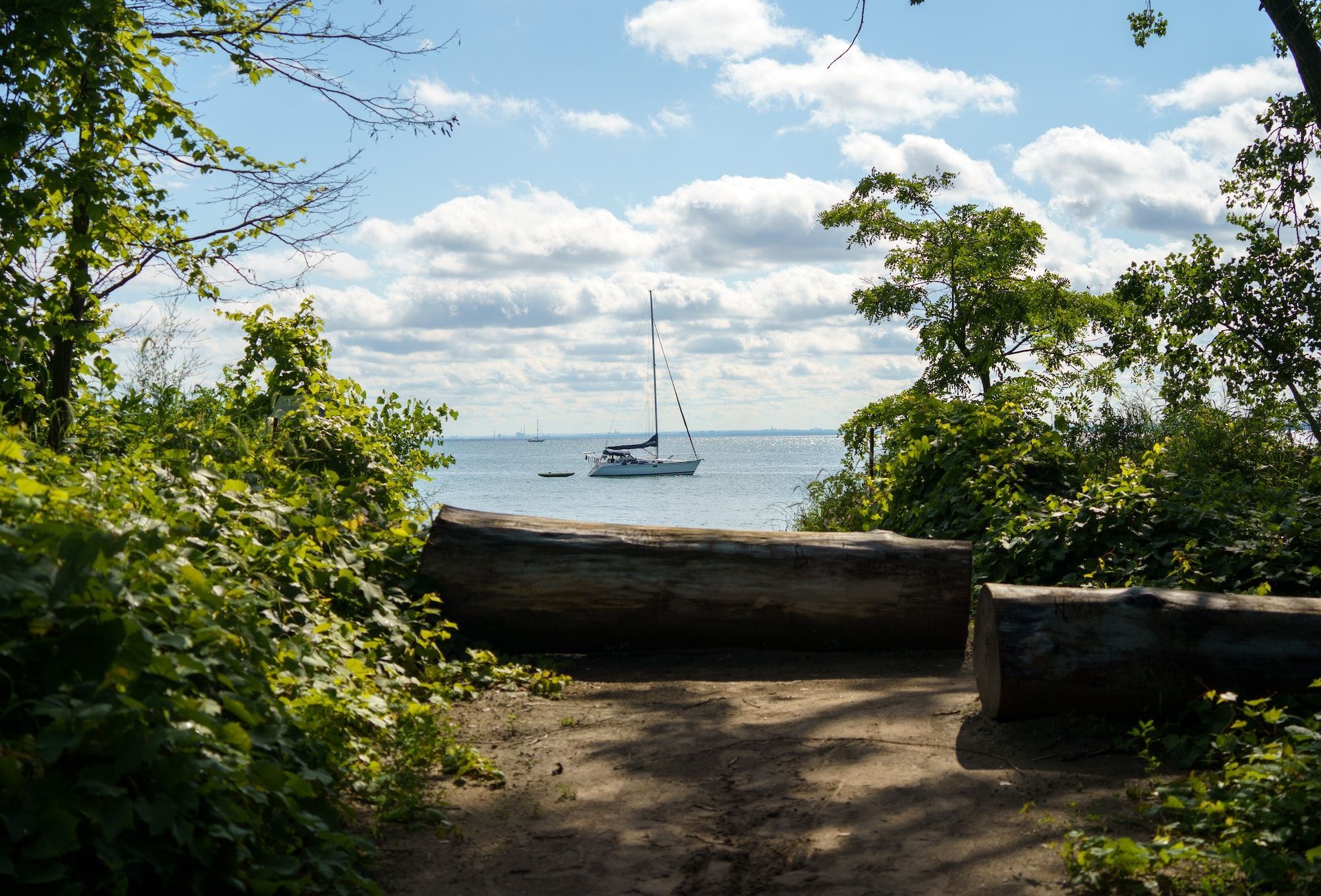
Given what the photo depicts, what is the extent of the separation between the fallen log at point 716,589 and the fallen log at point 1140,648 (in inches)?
79.1

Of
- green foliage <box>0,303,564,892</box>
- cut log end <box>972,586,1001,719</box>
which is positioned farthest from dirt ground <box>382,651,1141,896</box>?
green foliage <box>0,303,564,892</box>

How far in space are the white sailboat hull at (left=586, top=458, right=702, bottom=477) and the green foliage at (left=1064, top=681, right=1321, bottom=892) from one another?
2593 inches

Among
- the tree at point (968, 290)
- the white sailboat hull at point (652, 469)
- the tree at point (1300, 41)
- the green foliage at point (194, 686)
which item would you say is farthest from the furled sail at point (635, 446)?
the green foliage at point (194, 686)

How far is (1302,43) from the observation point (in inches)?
312

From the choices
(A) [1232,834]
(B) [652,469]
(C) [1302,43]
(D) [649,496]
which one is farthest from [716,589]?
(B) [652,469]

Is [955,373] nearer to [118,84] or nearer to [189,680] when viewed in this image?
Result: [118,84]

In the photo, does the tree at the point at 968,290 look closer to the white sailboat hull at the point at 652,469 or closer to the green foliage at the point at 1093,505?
the green foliage at the point at 1093,505

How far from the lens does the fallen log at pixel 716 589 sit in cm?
689

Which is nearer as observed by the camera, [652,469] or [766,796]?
[766,796]

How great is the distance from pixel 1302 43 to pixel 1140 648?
589 centimetres

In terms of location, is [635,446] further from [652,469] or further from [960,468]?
[960,468]

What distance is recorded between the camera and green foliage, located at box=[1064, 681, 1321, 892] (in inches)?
125

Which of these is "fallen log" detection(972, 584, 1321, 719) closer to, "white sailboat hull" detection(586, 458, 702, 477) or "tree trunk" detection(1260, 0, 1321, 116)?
"tree trunk" detection(1260, 0, 1321, 116)

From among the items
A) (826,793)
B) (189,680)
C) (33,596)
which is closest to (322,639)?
(189,680)
